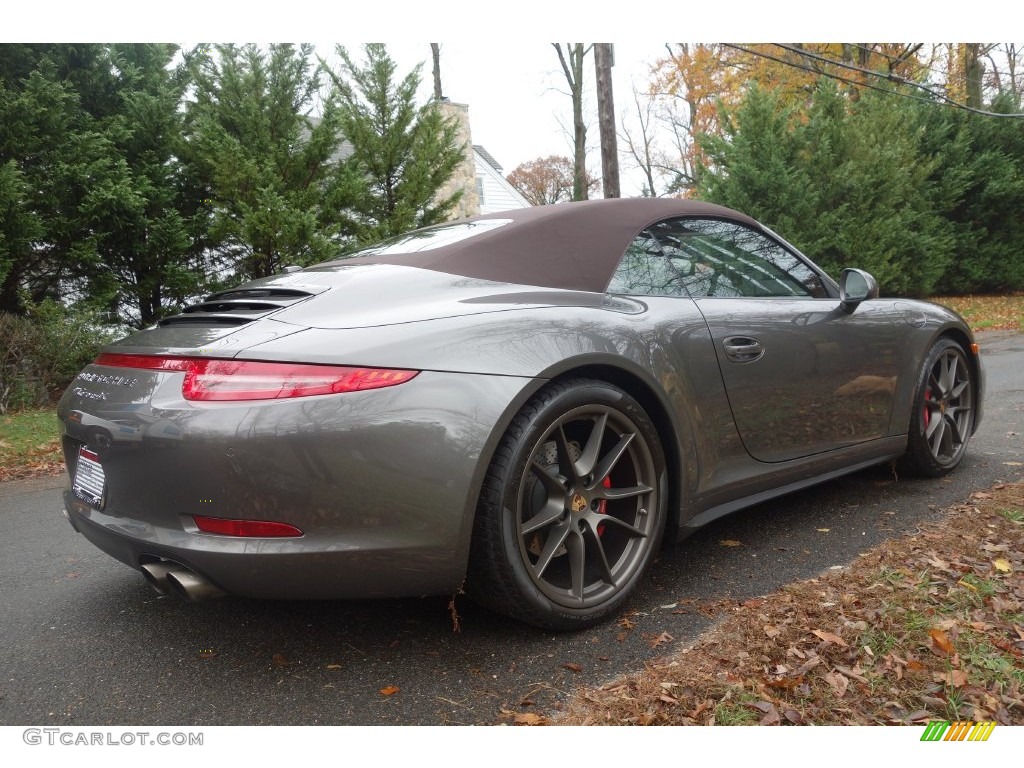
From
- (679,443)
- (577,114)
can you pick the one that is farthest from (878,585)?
(577,114)

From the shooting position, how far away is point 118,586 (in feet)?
9.84

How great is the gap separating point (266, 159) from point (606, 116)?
5.17m

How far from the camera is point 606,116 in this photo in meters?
12.1

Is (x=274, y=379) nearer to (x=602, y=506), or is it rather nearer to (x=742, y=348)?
(x=602, y=506)

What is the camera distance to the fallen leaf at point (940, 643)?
2145 millimetres

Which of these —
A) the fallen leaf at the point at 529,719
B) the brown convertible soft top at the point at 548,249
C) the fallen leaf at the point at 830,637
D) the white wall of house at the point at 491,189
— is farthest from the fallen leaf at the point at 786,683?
the white wall of house at the point at 491,189

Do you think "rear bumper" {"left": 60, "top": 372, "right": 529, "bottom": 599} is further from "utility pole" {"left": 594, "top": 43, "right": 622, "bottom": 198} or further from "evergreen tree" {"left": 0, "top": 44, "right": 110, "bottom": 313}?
"utility pole" {"left": 594, "top": 43, "right": 622, "bottom": 198}

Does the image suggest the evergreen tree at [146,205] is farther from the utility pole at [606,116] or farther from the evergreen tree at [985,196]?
the evergreen tree at [985,196]

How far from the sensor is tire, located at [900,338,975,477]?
393 centimetres

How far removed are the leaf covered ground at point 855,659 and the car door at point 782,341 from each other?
0.63 m

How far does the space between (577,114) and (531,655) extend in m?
26.0

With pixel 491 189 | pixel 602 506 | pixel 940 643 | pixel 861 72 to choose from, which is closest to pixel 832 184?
pixel 861 72

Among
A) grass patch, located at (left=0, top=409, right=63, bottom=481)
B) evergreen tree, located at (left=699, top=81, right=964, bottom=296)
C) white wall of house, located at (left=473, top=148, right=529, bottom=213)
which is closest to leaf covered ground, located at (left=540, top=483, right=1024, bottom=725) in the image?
grass patch, located at (left=0, top=409, right=63, bottom=481)

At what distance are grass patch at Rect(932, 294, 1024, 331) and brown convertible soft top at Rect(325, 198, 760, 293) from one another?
38.6 ft
